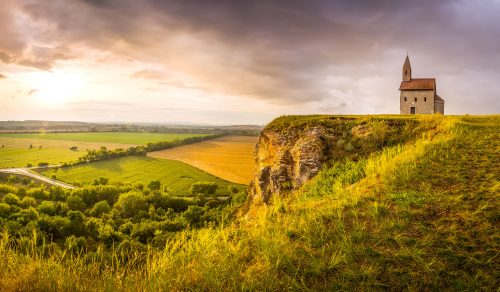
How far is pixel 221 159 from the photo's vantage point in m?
91.4

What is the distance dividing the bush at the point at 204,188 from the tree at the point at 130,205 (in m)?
12.2

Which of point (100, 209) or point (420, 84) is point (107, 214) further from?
point (420, 84)

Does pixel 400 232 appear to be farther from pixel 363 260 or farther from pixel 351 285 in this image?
pixel 351 285

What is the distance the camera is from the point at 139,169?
85.7 meters

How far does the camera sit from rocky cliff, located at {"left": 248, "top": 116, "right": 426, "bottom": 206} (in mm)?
14855

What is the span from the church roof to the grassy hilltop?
40.4m

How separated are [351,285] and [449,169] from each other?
6.34m

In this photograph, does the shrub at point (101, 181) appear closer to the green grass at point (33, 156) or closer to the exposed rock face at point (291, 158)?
the green grass at point (33, 156)

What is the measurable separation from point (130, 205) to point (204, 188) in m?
15.9

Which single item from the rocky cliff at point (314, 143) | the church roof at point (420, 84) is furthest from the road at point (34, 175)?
the church roof at point (420, 84)

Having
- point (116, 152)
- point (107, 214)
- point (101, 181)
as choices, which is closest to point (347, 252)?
point (107, 214)

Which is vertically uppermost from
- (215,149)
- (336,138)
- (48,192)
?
(336,138)

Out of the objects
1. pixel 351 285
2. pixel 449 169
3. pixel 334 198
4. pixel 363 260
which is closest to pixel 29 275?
pixel 351 285

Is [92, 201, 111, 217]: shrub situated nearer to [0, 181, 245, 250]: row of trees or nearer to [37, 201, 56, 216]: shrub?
[0, 181, 245, 250]: row of trees
